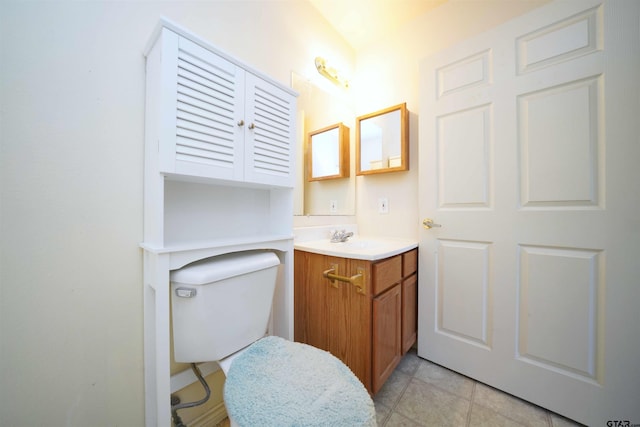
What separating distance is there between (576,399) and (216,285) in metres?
1.69

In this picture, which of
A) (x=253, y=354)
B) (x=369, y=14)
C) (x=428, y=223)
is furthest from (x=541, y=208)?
(x=369, y=14)

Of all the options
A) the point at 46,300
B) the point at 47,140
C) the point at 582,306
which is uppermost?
the point at 47,140

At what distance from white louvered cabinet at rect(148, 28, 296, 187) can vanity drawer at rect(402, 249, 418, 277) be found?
85 centimetres

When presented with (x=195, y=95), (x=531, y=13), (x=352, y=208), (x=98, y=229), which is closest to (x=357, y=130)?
(x=352, y=208)

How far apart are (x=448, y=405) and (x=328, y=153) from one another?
5.45 feet

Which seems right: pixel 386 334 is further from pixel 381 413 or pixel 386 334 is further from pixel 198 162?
pixel 198 162

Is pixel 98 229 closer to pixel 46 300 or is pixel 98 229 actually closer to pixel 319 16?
pixel 46 300

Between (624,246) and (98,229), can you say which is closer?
(98,229)

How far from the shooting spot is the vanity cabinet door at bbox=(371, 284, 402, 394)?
42.4 inches

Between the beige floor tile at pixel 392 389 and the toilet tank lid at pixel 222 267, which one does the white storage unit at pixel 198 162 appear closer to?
the toilet tank lid at pixel 222 267

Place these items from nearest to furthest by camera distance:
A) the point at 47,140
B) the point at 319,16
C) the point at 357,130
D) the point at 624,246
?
the point at 47,140 → the point at 624,246 → the point at 319,16 → the point at 357,130

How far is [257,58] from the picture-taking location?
1.23m

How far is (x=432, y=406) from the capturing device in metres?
1.13

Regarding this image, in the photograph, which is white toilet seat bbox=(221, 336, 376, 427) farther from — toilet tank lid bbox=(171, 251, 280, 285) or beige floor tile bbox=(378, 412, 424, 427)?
beige floor tile bbox=(378, 412, 424, 427)
